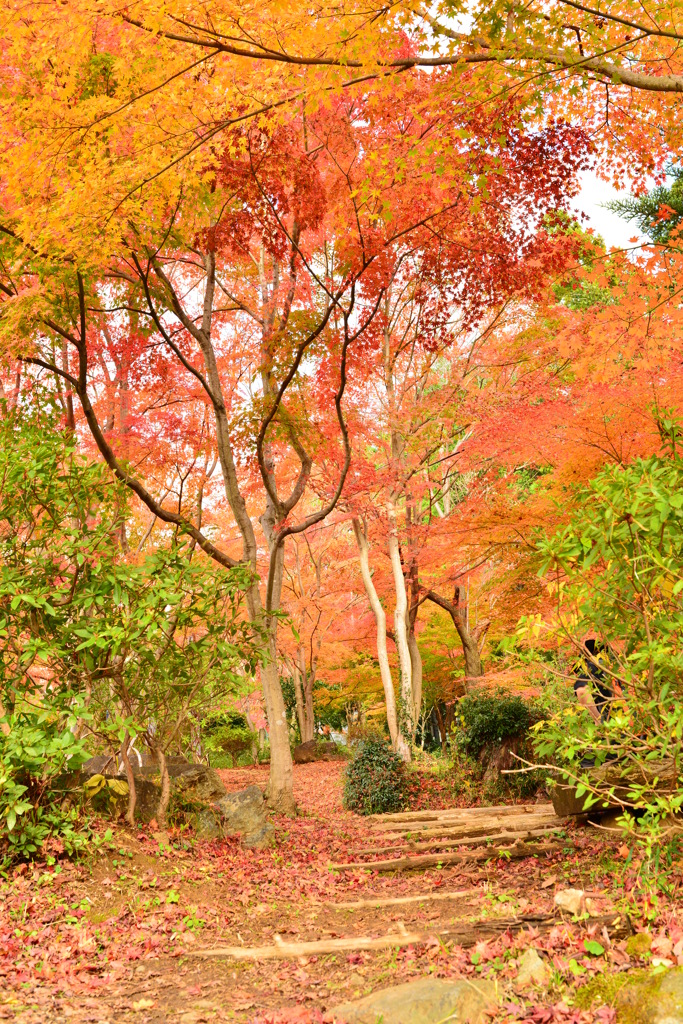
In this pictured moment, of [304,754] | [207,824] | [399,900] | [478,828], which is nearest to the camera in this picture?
[399,900]

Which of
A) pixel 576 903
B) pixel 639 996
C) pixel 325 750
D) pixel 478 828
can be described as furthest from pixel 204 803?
pixel 325 750

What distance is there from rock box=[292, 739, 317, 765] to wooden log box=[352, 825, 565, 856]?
13385 mm

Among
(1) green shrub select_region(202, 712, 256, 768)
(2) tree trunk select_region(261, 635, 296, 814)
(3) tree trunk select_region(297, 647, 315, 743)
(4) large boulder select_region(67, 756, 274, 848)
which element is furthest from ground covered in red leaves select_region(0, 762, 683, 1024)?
(1) green shrub select_region(202, 712, 256, 768)

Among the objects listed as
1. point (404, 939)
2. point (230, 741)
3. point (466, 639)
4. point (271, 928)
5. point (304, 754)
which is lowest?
point (304, 754)

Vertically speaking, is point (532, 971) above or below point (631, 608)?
below

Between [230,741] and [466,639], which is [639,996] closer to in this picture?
[466,639]

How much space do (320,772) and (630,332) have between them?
44.8 ft

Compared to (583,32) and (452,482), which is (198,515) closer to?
(452,482)

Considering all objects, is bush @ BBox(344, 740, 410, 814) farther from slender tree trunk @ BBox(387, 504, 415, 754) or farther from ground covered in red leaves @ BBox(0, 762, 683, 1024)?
ground covered in red leaves @ BBox(0, 762, 683, 1024)

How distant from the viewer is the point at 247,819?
798cm

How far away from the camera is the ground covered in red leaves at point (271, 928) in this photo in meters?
3.46

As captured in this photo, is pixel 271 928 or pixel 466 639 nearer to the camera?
pixel 271 928

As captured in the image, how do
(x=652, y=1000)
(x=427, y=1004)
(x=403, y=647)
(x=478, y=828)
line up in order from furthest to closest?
(x=403, y=647) → (x=478, y=828) → (x=427, y=1004) → (x=652, y=1000)

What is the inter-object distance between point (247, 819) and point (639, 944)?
5.45 metres
